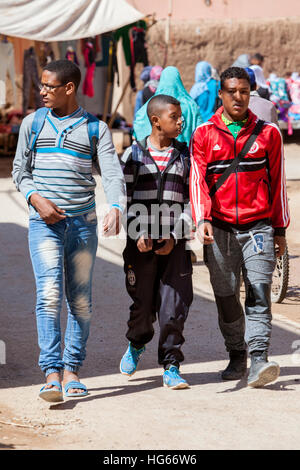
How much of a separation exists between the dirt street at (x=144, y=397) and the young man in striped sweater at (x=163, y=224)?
34 cm

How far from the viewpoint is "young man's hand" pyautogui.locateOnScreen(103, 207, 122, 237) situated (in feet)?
15.9

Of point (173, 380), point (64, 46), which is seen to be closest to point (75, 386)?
point (173, 380)

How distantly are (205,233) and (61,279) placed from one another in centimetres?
87

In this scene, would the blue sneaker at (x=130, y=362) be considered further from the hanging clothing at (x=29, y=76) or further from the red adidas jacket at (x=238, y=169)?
the hanging clothing at (x=29, y=76)

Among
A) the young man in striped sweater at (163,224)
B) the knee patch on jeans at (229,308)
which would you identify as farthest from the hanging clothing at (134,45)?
the knee patch on jeans at (229,308)

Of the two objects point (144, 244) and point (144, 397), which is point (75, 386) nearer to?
point (144, 397)

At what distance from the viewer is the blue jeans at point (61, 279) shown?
5.08 meters

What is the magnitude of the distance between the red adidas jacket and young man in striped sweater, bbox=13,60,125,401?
1.77ft

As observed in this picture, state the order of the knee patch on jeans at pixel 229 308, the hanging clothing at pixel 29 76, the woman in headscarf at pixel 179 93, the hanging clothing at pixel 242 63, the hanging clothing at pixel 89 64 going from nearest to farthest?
the knee patch on jeans at pixel 229 308 < the woman in headscarf at pixel 179 93 < the hanging clothing at pixel 242 63 < the hanging clothing at pixel 29 76 < the hanging clothing at pixel 89 64

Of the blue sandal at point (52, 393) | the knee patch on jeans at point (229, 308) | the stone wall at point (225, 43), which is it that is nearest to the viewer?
the blue sandal at point (52, 393)

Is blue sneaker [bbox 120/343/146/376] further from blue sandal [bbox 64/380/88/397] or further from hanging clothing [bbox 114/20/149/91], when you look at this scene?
hanging clothing [bbox 114/20/149/91]

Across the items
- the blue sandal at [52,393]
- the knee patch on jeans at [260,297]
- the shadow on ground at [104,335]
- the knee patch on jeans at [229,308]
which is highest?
the knee patch on jeans at [260,297]
